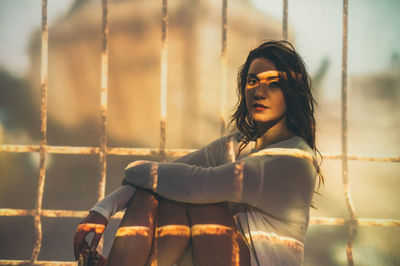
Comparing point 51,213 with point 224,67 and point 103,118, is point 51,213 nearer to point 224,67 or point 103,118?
point 103,118

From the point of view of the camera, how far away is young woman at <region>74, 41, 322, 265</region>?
991mm

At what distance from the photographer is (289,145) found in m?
1.07

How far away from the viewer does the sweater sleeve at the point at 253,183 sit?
38.7 inches

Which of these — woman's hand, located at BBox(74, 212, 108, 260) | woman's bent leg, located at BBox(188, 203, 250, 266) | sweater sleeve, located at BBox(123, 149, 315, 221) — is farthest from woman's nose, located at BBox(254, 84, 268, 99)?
woman's hand, located at BBox(74, 212, 108, 260)

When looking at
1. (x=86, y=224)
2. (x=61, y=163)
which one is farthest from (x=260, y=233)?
(x=61, y=163)

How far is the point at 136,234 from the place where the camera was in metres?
1.01

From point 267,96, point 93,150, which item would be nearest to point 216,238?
point 267,96

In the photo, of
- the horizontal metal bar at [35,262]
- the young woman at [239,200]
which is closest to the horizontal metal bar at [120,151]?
the horizontal metal bar at [35,262]

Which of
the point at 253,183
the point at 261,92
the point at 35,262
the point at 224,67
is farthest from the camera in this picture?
the point at 224,67

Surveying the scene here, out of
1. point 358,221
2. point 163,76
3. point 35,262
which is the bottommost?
point 35,262

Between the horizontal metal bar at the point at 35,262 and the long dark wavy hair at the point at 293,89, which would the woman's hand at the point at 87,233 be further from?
the horizontal metal bar at the point at 35,262

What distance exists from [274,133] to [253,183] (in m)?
0.26

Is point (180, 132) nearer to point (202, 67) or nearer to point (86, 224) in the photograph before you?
point (202, 67)

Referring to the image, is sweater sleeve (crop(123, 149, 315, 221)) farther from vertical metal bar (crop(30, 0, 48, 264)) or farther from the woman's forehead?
vertical metal bar (crop(30, 0, 48, 264))
